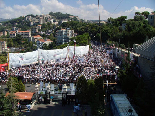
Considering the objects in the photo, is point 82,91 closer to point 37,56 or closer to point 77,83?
point 77,83

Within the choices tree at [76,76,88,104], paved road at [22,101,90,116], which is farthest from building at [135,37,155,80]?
paved road at [22,101,90,116]

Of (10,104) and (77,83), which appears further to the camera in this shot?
(77,83)

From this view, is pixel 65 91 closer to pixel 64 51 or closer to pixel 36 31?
pixel 64 51

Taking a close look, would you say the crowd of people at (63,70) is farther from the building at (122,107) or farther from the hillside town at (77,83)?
the building at (122,107)

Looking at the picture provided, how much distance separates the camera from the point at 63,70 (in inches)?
896

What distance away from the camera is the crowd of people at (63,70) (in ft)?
70.6

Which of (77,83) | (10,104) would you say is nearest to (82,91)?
(77,83)

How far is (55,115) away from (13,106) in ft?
15.2

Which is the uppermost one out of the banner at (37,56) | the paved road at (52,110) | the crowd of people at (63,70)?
the banner at (37,56)

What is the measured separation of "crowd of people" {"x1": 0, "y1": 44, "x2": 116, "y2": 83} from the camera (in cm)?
2153

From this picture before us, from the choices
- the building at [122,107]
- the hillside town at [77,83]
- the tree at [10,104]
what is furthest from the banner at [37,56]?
the building at [122,107]

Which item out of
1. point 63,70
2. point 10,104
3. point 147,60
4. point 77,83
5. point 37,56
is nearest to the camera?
point 10,104

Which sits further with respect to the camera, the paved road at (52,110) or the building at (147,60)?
the building at (147,60)

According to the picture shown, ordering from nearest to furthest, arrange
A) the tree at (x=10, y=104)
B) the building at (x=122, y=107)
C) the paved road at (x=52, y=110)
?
the tree at (x=10, y=104) → the building at (x=122, y=107) → the paved road at (x=52, y=110)
